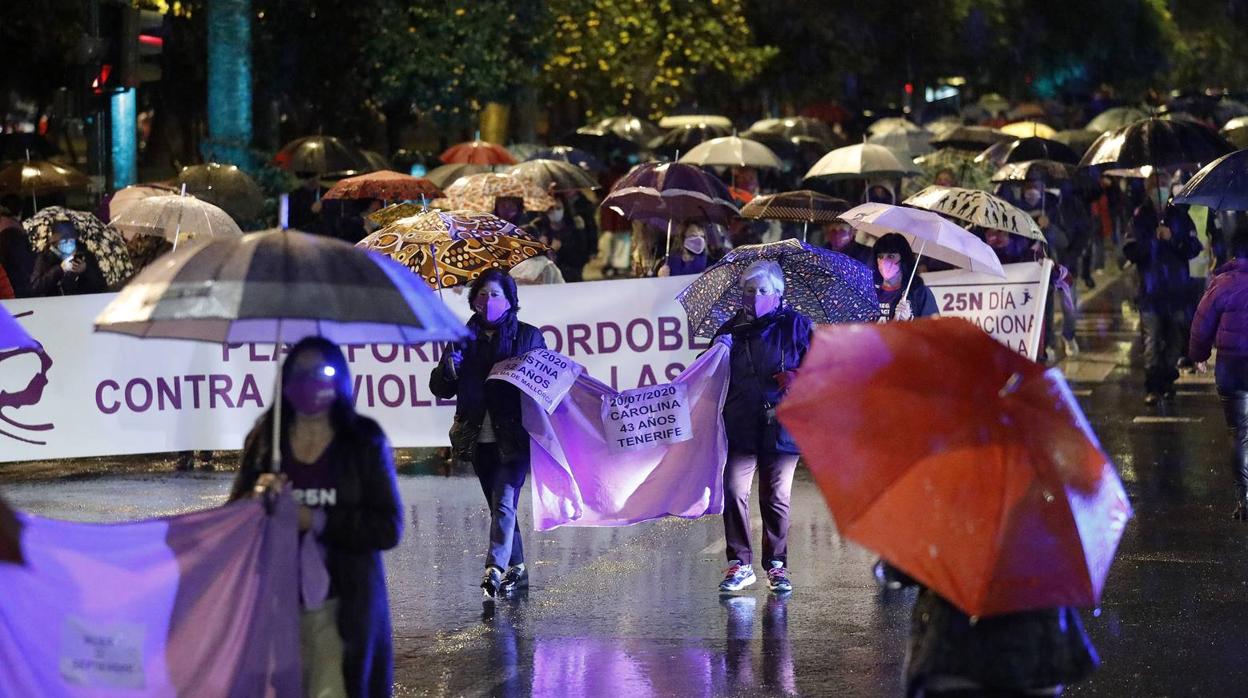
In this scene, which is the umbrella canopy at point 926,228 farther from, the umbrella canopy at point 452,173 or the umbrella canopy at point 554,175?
the umbrella canopy at point 452,173

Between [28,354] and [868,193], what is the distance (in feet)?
26.8

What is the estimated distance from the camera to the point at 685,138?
28.0 meters

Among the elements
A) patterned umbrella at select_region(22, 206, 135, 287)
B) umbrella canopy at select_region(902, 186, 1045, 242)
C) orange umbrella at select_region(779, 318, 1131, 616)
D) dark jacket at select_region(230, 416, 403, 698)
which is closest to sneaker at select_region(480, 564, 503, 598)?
dark jacket at select_region(230, 416, 403, 698)

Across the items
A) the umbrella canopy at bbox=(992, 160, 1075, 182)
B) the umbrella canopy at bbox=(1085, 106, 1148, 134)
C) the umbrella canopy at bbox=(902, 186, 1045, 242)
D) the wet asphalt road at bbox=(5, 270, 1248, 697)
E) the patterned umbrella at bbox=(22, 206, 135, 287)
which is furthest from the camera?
the umbrella canopy at bbox=(1085, 106, 1148, 134)

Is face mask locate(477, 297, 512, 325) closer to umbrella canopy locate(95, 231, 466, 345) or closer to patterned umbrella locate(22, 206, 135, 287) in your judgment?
umbrella canopy locate(95, 231, 466, 345)

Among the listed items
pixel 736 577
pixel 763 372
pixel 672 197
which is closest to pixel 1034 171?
pixel 672 197

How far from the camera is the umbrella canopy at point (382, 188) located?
60.1 feet

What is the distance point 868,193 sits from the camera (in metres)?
18.3

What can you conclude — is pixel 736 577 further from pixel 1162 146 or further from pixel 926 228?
pixel 1162 146

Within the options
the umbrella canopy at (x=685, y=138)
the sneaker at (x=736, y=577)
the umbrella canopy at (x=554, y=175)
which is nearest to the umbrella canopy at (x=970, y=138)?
the umbrella canopy at (x=685, y=138)

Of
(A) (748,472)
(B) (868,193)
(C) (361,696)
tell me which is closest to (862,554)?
(A) (748,472)

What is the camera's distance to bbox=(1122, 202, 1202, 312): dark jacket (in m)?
16.7

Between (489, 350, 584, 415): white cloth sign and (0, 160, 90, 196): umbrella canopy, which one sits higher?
(0, 160, 90, 196): umbrella canopy

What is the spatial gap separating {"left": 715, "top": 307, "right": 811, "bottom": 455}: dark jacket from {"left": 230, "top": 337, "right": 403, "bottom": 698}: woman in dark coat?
381 centimetres
